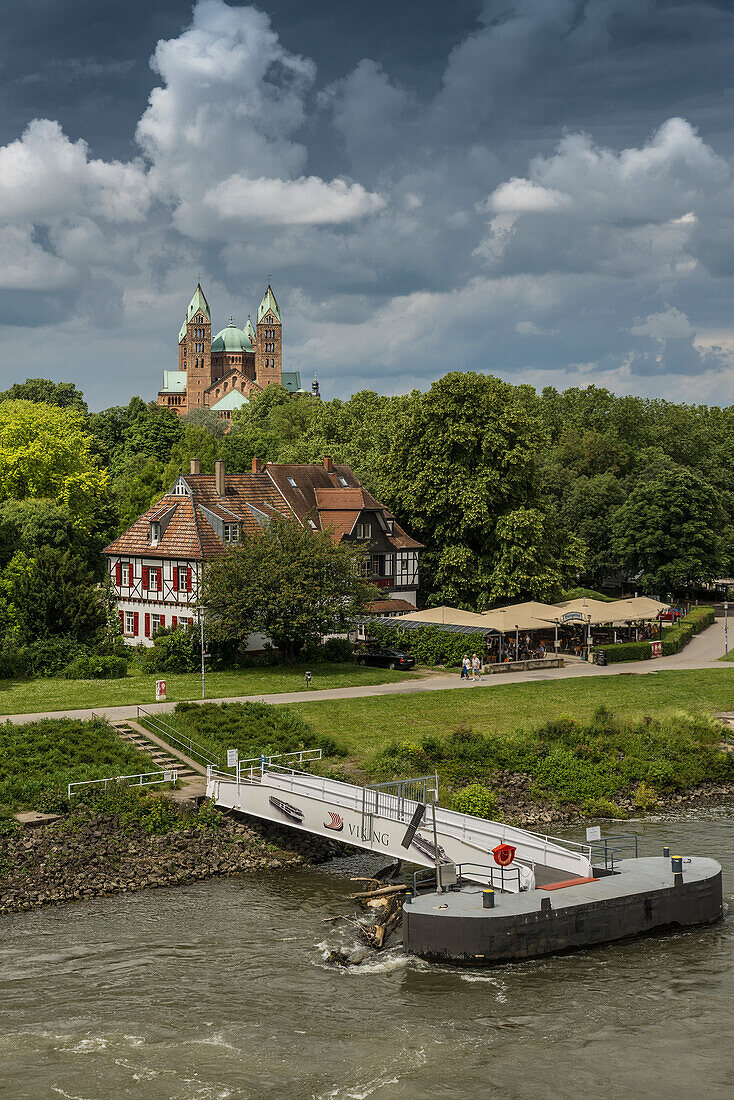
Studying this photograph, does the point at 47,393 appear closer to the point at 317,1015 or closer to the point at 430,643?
the point at 430,643

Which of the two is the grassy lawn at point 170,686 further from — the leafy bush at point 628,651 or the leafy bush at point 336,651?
the leafy bush at point 628,651

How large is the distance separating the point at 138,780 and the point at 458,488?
3658cm

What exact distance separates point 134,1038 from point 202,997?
6.14 ft

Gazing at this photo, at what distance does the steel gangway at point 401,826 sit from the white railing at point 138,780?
1.65m

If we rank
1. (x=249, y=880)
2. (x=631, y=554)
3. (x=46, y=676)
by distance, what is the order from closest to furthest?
(x=249, y=880), (x=46, y=676), (x=631, y=554)

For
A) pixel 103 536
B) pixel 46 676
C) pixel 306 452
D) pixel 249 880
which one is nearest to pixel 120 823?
pixel 249 880

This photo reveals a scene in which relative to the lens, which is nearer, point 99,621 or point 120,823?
point 120,823

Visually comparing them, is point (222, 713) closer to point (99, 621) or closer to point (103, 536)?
point (99, 621)

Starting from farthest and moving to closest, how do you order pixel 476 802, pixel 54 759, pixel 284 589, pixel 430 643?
pixel 430 643, pixel 284 589, pixel 54 759, pixel 476 802

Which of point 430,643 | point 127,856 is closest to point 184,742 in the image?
point 127,856

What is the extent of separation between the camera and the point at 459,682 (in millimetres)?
48969

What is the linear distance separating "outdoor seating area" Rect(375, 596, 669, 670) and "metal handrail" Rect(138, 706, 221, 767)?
19511 millimetres

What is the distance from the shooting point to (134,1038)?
19328 millimetres

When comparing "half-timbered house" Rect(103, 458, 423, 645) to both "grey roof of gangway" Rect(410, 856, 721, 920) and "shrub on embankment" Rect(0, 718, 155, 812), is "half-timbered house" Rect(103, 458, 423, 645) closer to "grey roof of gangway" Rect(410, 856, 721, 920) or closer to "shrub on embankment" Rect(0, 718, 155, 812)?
"shrub on embankment" Rect(0, 718, 155, 812)
